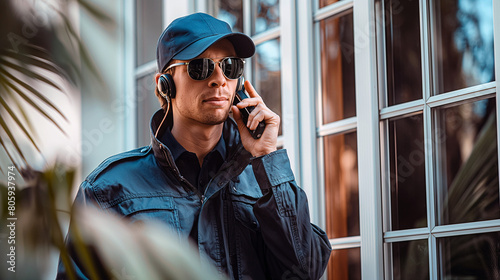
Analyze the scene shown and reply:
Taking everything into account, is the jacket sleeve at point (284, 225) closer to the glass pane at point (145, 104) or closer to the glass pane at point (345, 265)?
the glass pane at point (345, 265)

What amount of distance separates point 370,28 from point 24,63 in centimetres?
231

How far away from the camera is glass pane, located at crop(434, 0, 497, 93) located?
2303mm

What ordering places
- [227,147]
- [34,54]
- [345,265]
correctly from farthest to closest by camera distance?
[345,265], [227,147], [34,54]

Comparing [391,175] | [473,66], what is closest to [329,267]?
[391,175]

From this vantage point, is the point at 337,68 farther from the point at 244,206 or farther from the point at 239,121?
the point at 244,206

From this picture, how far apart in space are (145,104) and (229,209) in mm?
2683

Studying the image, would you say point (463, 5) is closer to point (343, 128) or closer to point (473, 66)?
point (473, 66)

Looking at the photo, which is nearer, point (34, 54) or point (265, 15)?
point (34, 54)

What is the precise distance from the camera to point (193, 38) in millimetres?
2352

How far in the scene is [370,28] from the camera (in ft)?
9.11

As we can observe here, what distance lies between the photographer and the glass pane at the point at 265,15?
343 cm

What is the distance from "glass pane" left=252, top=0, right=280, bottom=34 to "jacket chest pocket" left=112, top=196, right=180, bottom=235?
151 centimetres

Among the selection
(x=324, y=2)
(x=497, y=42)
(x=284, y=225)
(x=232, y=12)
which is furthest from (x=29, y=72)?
(x=232, y=12)

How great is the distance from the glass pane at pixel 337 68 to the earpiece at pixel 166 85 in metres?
0.91
